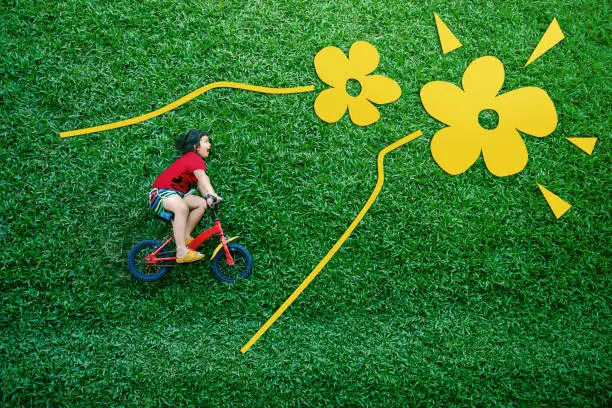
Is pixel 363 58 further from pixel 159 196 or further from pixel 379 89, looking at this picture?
pixel 159 196

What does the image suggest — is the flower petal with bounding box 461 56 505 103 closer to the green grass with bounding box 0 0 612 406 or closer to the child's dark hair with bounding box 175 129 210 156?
the green grass with bounding box 0 0 612 406

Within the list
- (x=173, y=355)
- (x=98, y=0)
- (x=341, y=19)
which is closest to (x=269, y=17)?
(x=341, y=19)

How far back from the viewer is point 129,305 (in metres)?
3.31

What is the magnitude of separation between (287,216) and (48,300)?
160 centimetres

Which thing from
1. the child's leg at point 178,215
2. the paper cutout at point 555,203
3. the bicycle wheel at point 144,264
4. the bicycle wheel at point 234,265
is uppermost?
the paper cutout at point 555,203

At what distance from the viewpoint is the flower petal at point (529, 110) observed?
12.0 feet

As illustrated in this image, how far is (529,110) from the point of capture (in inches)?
145

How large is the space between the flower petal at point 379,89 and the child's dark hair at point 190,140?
3.82ft

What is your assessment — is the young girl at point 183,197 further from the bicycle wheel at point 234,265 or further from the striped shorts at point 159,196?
the bicycle wheel at point 234,265

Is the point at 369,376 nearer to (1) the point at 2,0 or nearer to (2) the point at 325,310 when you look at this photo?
(2) the point at 325,310

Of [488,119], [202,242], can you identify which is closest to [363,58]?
[488,119]

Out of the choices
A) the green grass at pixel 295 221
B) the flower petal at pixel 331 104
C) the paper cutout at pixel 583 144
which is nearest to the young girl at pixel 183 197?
the green grass at pixel 295 221

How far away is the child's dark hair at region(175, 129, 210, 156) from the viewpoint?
3.25 metres

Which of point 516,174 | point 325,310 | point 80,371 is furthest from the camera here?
point 516,174
